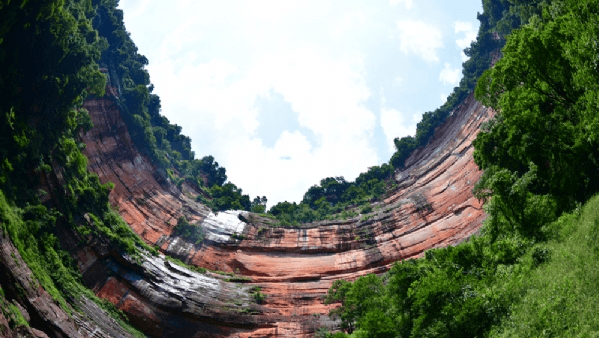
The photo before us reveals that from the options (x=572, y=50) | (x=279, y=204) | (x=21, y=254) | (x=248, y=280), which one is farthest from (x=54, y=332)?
(x=279, y=204)

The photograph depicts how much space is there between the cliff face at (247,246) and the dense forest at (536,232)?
836 inches

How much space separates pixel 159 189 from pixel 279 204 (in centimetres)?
2251

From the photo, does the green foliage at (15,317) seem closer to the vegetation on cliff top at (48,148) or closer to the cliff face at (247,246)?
the vegetation on cliff top at (48,148)

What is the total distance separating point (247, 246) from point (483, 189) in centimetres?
3145

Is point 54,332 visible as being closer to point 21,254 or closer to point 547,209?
point 21,254

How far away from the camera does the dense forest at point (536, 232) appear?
1205 centimetres

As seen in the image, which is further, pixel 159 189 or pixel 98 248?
pixel 159 189

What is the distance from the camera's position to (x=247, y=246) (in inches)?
1977

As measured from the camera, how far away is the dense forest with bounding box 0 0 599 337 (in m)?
13.4

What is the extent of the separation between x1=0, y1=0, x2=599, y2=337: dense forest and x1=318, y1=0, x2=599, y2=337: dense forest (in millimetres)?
52

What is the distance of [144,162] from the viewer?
55438 mm

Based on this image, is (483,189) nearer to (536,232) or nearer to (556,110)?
(556,110)

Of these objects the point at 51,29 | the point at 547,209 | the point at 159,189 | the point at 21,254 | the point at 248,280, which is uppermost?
the point at 159,189

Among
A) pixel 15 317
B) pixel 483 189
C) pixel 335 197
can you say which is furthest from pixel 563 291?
pixel 335 197
